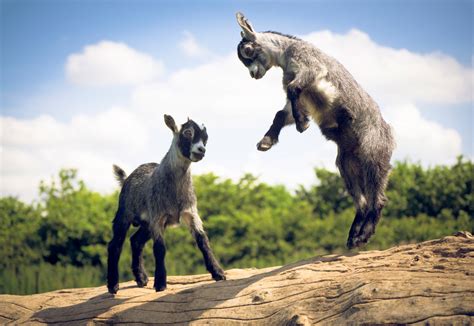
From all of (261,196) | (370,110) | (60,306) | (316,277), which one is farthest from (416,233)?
(60,306)

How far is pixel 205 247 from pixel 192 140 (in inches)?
45.8

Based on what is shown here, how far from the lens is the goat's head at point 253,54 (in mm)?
6668

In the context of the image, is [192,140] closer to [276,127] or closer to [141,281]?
[276,127]

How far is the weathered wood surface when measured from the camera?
4934 millimetres

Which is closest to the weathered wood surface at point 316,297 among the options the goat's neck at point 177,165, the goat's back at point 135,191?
the goat's back at point 135,191

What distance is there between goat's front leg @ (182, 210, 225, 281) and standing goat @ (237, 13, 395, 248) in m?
1.23

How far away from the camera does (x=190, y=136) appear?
678 centimetres

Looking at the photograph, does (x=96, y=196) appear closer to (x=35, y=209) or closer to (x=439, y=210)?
(x=35, y=209)

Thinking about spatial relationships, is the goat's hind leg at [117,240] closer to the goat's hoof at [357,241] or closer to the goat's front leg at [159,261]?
the goat's front leg at [159,261]

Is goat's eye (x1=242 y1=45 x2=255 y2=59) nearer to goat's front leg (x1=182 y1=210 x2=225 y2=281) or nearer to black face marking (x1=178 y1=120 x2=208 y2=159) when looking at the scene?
black face marking (x1=178 y1=120 x2=208 y2=159)

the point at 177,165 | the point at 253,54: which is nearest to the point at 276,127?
the point at 253,54

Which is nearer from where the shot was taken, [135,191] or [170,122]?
[170,122]

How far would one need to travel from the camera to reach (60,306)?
290 inches

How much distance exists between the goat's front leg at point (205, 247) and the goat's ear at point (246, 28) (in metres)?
2.02
